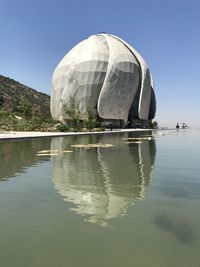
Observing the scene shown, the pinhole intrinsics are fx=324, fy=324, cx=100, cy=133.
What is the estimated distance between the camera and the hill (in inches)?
4018

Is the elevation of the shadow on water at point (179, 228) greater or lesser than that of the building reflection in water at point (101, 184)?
lesser

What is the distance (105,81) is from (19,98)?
52.8 m

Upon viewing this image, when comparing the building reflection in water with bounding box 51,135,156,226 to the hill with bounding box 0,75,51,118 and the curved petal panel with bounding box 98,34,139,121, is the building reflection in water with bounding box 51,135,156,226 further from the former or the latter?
the hill with bounding box 0,75,51,118

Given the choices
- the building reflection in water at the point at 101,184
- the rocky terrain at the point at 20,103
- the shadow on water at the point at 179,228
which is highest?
the rocky terrain at the point at 20,103

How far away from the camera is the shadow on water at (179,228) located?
16.9 ft

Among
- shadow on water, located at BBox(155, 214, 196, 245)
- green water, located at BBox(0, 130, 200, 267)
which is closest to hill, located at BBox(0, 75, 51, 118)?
green water, located at BBox(0, 130, 200, 267)

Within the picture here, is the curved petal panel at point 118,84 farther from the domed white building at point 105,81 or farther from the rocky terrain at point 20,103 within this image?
the rocky terrain at point 20,103

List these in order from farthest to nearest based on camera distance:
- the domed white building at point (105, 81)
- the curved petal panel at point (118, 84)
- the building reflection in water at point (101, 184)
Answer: the domed white building at point (105, 81), the curved petal panel at point (118, 84), the building reflection in water at point (101, 184)

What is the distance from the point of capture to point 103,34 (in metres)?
78.3

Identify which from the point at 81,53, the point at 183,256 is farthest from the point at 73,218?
the point at 81,53

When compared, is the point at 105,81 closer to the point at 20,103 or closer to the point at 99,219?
the point at 20,103

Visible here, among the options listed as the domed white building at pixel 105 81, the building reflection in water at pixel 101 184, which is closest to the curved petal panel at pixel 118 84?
the domed white building at pixel 105 81

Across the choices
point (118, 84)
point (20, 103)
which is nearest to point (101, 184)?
point (118, 84)

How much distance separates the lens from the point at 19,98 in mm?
112062
